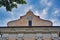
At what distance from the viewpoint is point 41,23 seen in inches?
1310

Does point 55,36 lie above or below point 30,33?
below

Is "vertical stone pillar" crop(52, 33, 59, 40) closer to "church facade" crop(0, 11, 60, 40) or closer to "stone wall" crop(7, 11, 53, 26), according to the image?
"church facade" crop(0, 11, 60, 40)

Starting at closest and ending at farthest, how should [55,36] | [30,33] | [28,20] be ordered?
[55,36]
[30,33]
[28,20]

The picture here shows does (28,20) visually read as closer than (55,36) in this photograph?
No

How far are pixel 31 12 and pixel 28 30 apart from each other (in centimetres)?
516

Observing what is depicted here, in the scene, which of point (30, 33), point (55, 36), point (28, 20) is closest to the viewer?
point (55, 36)

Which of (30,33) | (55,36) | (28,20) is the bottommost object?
(55,36)

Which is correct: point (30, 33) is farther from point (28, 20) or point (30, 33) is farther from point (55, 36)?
point (28, 20)

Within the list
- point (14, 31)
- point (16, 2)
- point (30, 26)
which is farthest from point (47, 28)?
point (16, 2)

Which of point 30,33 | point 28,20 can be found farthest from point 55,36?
point 28,20

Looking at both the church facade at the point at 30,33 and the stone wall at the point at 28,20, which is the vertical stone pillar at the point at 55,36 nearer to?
the church facade at the point at 30,33

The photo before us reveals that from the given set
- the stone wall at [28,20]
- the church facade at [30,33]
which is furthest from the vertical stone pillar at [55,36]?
the stone wall at [28,20]

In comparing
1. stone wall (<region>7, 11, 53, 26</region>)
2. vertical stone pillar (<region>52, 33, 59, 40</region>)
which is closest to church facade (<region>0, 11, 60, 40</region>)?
vertical stone pillar (<region>52, 33, 59, 40</region>)

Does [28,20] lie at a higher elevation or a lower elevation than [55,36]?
higher
